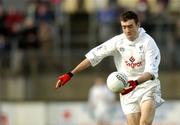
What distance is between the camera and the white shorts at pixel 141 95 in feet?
41.4

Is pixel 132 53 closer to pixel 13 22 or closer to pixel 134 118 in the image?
pixel 134 118

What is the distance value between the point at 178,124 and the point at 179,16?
3.20 meters

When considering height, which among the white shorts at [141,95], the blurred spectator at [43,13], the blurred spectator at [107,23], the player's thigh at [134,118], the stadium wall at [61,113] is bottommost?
the stadium wall at [61,113]

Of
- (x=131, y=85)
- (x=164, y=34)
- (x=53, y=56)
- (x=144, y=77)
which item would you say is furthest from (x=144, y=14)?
(x=131, y=85)

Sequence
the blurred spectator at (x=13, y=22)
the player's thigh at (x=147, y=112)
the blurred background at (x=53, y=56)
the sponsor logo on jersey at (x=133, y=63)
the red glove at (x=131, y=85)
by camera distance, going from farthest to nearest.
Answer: the blurred spectator at (x=13, y=22)
the blurred background at (x=53, y=56)
the sponsor logo on jersey at (x=133, y=63)
the player's thigh at (x=147, y=112)
the red glove at (x=131, y=85)

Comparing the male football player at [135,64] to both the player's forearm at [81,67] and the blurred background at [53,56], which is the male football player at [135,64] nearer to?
the player's forearm at [81,67]

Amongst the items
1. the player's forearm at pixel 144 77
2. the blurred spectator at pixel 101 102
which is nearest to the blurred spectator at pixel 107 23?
the blurred spectator at pixel 101 102

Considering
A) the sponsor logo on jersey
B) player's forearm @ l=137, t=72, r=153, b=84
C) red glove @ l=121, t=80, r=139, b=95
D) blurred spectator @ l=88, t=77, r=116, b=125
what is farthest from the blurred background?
red glove @ l=121, t=80, r=139, b=95

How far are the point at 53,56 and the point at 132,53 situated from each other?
34.5ft

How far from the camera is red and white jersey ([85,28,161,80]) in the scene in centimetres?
1243

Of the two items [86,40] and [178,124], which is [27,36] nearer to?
[86,40]

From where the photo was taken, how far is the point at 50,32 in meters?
23.0

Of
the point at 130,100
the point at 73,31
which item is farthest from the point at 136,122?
the point at 73,31

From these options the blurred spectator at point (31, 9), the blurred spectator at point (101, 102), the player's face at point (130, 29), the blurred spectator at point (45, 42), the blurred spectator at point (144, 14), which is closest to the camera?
the player's face at point (130, 29)
